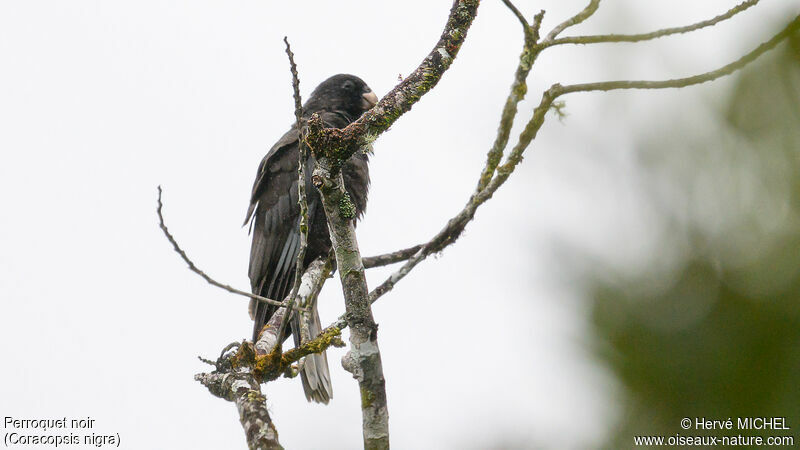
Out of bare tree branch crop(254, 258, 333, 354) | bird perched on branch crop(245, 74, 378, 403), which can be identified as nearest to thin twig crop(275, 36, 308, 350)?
bare tree branch crop(254, 258, 333, 354)

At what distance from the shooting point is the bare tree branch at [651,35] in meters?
2.00

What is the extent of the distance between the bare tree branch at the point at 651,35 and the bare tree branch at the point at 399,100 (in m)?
0.41

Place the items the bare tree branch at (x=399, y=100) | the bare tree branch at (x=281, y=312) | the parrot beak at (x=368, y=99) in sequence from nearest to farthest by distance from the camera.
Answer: the bare tree branch at (x=399, y=100) < the bare tree branch at (x=281, y=312) < the parrot beak at (x=368, y=99)

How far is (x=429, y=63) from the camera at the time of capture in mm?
3064

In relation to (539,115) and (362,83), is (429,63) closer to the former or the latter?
(539,115)

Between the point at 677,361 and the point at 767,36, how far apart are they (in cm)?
76

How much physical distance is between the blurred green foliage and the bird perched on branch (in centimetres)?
393

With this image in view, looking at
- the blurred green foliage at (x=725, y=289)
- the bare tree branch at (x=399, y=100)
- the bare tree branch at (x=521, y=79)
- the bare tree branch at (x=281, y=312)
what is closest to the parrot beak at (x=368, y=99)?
the bare tree branch at (x=281, y=312)

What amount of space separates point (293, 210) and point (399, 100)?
301 cm

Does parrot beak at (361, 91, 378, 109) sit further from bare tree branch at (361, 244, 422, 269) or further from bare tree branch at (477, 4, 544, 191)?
bare tree branch at (477, 4, 544, 191)

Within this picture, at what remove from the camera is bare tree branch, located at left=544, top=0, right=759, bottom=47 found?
2.00m

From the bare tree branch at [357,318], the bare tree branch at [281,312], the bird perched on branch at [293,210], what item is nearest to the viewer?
the bare tree branch at [357,318]

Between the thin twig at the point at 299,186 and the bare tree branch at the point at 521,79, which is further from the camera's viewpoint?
the bare tree branch at the point at 521,79

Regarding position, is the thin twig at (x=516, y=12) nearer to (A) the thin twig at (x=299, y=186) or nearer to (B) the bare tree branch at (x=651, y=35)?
(B) the bare tree branch at (x=651, y=35)
